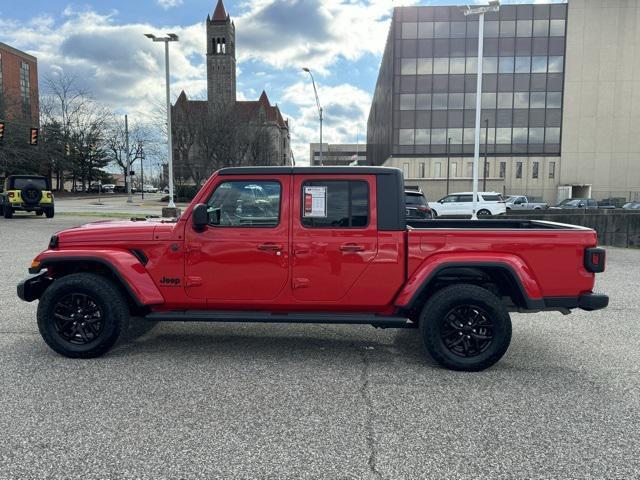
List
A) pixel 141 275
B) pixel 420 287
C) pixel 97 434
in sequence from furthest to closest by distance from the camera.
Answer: pixel 141 275 → pixel 420 287 → pixel 97 434

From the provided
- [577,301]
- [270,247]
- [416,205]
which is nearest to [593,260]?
[577,301]

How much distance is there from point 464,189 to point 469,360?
5015cm

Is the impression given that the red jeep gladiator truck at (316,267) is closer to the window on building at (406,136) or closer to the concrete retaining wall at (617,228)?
the concrete retaining wall at (617,228)

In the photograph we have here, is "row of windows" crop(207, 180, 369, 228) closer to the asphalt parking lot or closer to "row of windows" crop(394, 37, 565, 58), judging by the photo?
the asphalt parking lot

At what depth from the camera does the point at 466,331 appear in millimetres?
4227

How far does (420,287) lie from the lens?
162 inches

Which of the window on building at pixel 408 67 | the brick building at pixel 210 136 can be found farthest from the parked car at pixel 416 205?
the window on building at pixel 408 67

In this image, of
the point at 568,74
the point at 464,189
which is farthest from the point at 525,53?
the point at 464,189

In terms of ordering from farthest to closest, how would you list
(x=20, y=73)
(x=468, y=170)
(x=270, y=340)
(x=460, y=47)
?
(x=20, y=73)
(x=468, y=170)
(x=460, y=47)
(x=270, y=340)

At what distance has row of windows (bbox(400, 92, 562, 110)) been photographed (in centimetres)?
4931

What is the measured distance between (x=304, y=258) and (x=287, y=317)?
604 millimetres

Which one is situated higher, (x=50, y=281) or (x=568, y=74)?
(x=568, y=74)

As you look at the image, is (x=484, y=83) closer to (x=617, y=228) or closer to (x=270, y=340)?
(x=617, y=228)

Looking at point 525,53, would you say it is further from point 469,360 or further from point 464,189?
point 469,360
